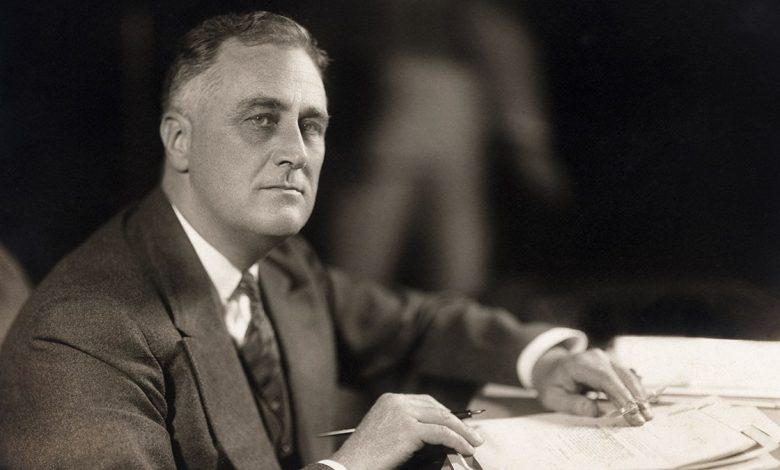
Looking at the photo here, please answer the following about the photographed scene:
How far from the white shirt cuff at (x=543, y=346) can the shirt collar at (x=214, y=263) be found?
0.62 metres

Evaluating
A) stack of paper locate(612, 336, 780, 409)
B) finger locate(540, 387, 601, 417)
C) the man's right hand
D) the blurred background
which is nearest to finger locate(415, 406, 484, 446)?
the man's right hand

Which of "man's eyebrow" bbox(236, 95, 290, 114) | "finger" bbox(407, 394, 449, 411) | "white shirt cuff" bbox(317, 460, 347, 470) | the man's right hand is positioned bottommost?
"white shirt cuff" bbox(317, 460, 347, 470)

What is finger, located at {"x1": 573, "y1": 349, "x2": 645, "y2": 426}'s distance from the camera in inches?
42.6

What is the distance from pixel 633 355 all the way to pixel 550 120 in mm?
534

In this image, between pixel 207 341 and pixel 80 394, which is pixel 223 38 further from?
pixel 80 394

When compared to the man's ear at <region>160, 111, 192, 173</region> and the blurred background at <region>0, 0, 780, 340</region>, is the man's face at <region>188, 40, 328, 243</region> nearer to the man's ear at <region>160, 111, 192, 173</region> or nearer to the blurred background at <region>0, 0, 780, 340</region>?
the man's ear at <region>160, 111, 192, 173</region>

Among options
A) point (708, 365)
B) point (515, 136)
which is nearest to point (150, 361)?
point (515, 136)

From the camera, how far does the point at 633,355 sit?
143 cm

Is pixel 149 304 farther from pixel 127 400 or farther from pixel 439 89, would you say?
pixel 439 89

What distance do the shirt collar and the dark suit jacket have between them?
5 centimetres

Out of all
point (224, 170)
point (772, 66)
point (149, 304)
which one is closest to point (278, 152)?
point (224, 170)

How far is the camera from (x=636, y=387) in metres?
1.14

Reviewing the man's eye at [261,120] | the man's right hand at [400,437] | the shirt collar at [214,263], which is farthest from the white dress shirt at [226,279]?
the man's right hand at [400,437]

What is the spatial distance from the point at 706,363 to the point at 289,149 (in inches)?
35.9
